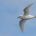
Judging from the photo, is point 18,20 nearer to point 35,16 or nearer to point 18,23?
point 18,23

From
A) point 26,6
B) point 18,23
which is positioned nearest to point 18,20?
point 18,23

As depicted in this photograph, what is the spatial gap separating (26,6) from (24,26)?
13.0 inches

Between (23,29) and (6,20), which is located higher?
(6,20)

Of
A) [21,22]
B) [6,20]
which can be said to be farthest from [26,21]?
[6,20]

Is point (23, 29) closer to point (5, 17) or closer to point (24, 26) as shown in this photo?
point (24, 26)

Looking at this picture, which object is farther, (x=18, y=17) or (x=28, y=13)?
(x=28, y=13)

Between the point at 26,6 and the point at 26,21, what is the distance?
0.27 metres

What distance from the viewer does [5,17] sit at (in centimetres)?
342

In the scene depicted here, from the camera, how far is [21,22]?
3.45m

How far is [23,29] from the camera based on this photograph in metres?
3.35

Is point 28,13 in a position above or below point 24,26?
above

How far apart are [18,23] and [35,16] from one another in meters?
0.29

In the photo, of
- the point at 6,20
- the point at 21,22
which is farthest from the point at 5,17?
the point at 21,22

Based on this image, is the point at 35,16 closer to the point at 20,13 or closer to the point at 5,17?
the point at 20,13
